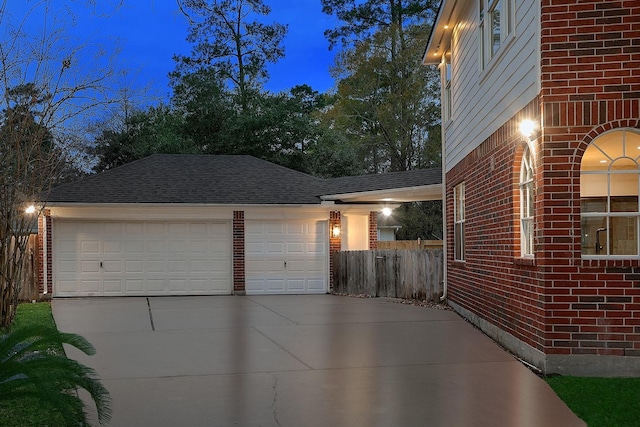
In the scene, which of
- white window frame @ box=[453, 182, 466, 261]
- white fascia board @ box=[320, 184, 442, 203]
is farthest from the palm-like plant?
white fascia board @ box=[320, 184, 442, 203]

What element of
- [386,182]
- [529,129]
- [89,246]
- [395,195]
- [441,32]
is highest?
[441,32]

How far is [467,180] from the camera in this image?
1236 centimetres

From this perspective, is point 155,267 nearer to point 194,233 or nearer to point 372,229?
point 194,233

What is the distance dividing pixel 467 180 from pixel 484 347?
390cm

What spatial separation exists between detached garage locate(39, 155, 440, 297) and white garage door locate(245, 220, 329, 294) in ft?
0.09

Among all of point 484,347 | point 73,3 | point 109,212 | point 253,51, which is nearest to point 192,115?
point 253,51

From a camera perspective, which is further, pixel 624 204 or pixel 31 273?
pixel 31 273

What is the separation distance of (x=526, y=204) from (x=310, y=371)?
3.62 m

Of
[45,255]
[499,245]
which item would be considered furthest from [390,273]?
[45,255]

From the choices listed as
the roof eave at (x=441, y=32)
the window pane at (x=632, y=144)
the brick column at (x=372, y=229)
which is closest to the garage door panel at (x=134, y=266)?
the brick column at (x=372, y=229)

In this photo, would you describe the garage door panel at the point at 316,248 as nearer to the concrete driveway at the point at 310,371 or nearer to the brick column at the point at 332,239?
the brick column at the point at 332,239

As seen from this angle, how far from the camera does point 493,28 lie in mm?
10266

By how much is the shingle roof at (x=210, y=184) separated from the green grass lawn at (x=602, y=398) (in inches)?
401

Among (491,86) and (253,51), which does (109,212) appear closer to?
(491,86)
